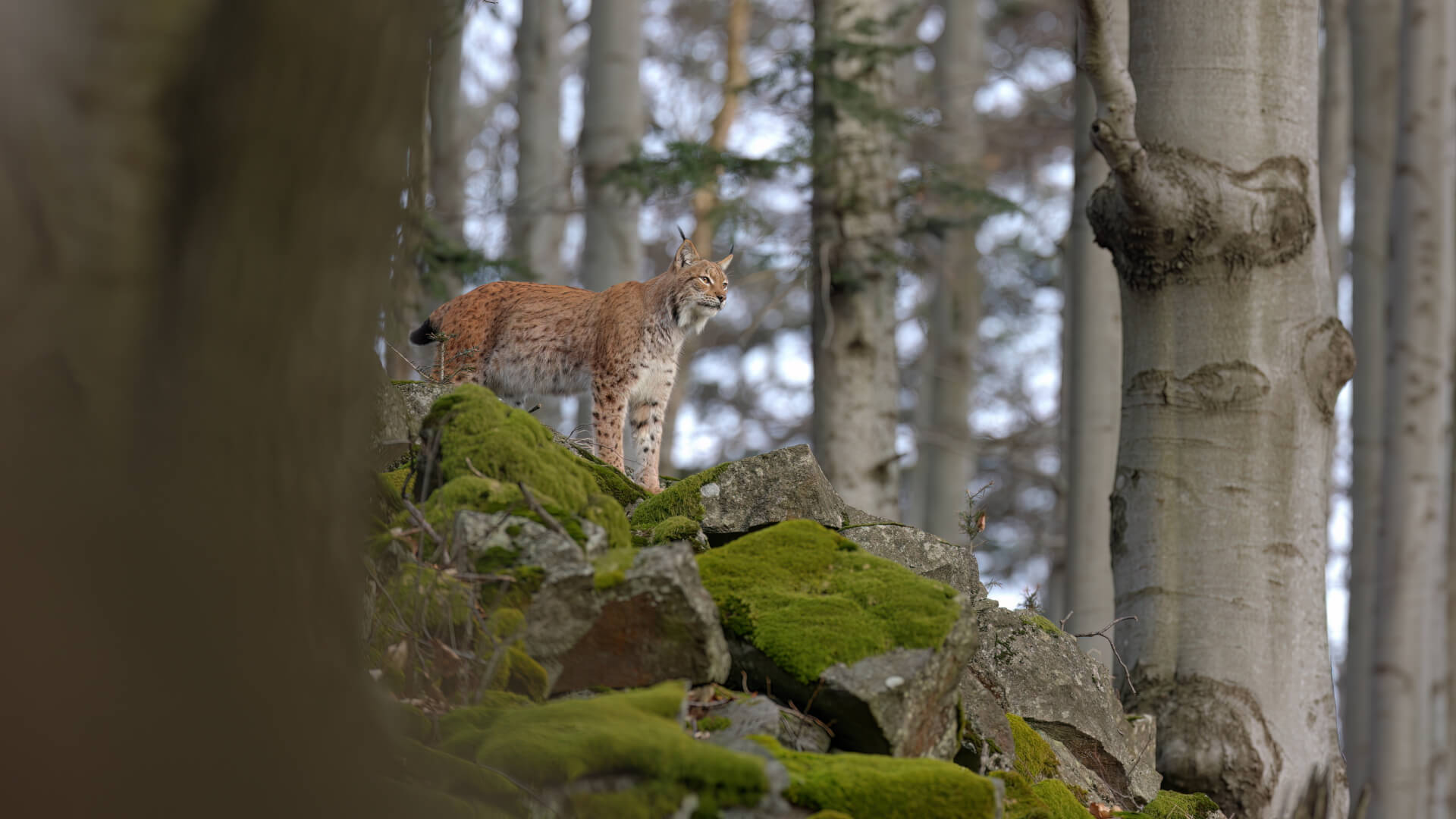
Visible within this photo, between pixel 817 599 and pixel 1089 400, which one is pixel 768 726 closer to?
pixel 817 599

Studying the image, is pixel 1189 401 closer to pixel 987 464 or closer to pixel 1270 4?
pixel 1270 4

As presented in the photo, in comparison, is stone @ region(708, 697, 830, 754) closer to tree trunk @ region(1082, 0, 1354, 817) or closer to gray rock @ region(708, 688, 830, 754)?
gray rock @ region(708, 688, 830, 754)

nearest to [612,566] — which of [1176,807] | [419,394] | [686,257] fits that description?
[419,394]

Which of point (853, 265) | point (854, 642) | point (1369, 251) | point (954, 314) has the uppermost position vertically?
point (1369, 251)

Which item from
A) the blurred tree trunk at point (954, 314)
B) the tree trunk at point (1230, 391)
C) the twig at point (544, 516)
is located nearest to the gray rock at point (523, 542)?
the twig at point (544, 516)

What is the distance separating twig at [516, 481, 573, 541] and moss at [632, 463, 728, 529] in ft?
3.18

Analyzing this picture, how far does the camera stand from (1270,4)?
5707mm

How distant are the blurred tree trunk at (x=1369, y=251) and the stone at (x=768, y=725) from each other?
11.2 meters

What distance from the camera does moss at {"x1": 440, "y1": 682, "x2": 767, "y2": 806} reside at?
252cm

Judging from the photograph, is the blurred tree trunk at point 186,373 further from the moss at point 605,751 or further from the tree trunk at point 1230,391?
the tree trunk at point 1230,391

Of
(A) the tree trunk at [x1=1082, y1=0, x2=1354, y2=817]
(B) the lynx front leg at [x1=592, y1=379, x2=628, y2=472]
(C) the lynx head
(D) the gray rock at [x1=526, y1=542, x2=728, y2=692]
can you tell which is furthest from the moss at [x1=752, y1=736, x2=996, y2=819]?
(C) the lynx head

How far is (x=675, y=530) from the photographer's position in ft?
13.5

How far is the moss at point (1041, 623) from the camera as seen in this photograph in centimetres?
467

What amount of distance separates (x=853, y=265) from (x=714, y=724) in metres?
7.82
